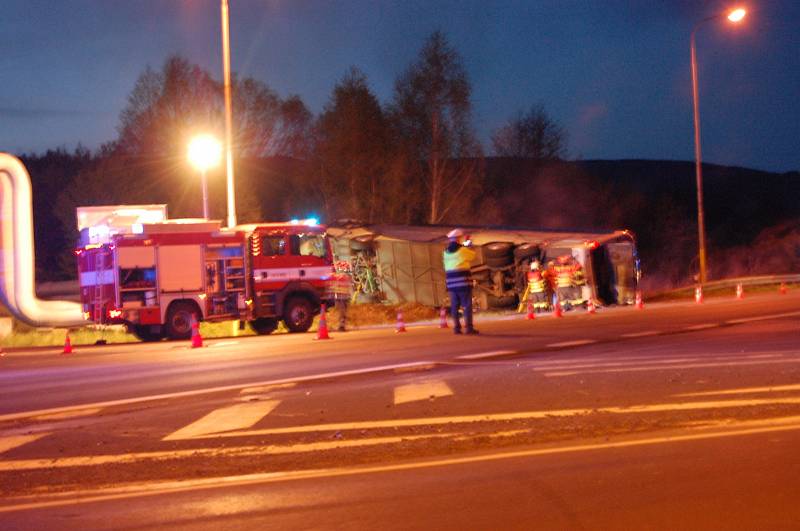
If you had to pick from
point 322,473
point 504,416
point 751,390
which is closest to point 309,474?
point 322,473

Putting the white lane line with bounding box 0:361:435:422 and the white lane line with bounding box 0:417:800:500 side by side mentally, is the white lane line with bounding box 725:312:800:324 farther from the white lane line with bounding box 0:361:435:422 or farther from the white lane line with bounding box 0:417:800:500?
the white lane line with bounding box 0:417:800:500

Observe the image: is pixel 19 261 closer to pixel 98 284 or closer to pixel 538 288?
pixel 98 284

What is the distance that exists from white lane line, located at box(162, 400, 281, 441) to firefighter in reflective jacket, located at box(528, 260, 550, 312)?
59.3 ft

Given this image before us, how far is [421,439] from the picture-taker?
31.8 feet

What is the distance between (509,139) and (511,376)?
198ft

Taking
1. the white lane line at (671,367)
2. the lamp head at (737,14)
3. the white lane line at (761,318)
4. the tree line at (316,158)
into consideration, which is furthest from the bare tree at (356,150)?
the white lane line at (671,367)

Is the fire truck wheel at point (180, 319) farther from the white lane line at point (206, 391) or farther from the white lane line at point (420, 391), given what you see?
the white lane line at point (420, 391)

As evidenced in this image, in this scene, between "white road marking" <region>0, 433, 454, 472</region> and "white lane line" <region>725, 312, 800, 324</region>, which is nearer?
"white road marking" <region>0, 433, 454, 472</region>

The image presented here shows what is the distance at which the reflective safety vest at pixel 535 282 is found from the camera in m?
29.8

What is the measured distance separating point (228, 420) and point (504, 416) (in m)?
3.03

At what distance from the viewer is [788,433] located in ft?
29.8

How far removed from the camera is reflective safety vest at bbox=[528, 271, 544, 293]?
29.8m

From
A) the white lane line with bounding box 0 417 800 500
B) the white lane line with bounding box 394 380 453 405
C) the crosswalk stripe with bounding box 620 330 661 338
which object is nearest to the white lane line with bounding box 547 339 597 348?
the crosswalk stripe with bounding box 620 330 661 338

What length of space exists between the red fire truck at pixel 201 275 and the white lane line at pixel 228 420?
13.4m
